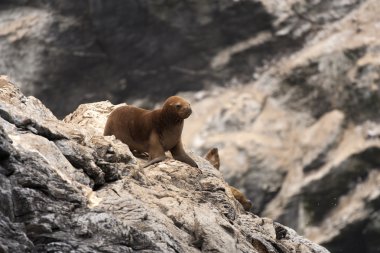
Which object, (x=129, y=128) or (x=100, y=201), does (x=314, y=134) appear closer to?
(x=129, y=128)

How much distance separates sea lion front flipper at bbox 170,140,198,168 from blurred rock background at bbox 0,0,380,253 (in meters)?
20.6

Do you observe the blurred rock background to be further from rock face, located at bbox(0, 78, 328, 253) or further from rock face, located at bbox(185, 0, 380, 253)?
rock face, located at bbox(0, 78, 328, 253)

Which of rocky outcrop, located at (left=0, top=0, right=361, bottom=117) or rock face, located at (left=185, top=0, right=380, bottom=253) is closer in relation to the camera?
rock face, located at (left=185, top=0, right=380, bottom=253)

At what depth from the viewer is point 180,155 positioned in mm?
13500

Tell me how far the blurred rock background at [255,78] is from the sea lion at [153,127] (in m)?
20.6

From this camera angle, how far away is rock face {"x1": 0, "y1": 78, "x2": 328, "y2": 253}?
891cm

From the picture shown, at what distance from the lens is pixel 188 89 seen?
128 ft

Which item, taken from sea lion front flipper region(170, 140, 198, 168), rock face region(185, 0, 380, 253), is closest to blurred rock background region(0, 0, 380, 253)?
rock face region(185, 0, 380, 253)

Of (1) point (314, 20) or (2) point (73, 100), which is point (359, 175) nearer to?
(1) point (314, 20)

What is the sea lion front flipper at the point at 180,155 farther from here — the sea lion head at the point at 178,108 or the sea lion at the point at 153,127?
the sea lion head at the point at 178,108

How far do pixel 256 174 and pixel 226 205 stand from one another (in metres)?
23.3

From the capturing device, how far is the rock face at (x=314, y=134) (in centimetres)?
3384

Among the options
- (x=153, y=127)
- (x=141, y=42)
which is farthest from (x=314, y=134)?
(x=153, y=127)

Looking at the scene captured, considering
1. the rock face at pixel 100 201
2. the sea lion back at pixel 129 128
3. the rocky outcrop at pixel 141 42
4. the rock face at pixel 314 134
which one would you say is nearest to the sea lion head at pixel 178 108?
the sea lion back at pixel 129 128
